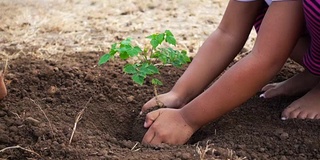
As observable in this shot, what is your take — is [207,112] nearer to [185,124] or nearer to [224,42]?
[185,124]

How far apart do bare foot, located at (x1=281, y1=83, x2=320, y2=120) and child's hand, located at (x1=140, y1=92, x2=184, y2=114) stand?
35 centimetres

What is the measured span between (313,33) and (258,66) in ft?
0.74

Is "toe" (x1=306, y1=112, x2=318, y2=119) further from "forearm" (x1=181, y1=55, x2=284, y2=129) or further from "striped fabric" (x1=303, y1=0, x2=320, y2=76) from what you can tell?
"forearm" (x1=181, y1=55, x2=284, y2=129)

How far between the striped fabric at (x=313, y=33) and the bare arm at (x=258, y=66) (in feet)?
0.09

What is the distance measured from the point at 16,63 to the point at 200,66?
2.65ft

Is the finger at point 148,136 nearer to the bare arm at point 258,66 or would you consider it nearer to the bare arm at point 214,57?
the bare arm at point 258,66

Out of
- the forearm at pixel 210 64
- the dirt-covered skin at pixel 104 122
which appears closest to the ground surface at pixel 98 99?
the dirt-covered skin at pixel 104 122

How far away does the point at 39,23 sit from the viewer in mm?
3461

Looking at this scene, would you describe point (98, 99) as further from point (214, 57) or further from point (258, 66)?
point (258, 66)

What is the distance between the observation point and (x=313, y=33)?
2.06 metres

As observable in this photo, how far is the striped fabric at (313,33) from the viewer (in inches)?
75.5

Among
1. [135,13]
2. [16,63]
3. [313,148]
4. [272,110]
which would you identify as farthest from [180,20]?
[313,148]

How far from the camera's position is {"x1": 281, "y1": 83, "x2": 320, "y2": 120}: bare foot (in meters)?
2.19

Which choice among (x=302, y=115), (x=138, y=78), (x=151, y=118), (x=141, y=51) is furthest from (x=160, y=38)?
(x=302, y=115)
